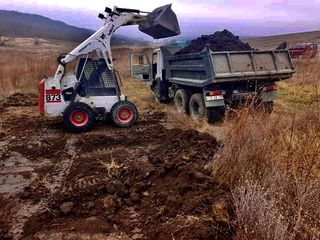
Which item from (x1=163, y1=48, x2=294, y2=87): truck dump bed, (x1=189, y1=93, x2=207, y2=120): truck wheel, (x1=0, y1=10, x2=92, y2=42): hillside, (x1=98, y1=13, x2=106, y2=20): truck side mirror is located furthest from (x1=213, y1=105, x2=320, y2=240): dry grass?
(x1=0, y1=10, x2=92, y2=42): hillside

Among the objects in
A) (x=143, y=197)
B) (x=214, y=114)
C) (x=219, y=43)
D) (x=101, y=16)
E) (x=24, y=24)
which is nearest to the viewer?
(x=143, y=197)

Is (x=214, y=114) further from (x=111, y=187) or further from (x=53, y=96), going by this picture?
(x=111, y=187)

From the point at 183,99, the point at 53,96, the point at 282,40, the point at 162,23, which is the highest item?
the point at 282,40

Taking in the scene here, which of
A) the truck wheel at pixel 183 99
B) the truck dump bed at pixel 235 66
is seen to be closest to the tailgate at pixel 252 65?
the truck dump bed at pixel 235 66

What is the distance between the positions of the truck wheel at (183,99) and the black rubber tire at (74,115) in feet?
9.11

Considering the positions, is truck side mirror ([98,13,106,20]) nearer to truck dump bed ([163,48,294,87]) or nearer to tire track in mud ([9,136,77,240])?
truck dump bed ([163,48,294,87])

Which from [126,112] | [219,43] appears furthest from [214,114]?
[126,112]

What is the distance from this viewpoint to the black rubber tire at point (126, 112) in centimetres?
993

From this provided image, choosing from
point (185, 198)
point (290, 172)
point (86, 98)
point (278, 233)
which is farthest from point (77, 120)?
point (278, 233)

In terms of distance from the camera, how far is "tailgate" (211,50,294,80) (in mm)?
9445

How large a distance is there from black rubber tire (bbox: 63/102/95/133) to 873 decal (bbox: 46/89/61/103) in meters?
0.34

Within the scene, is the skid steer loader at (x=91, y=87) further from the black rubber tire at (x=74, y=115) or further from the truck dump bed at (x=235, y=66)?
the truck dump bed at (x=235, y=66)

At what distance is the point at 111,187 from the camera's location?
5641mm

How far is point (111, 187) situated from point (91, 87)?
4.70 m
